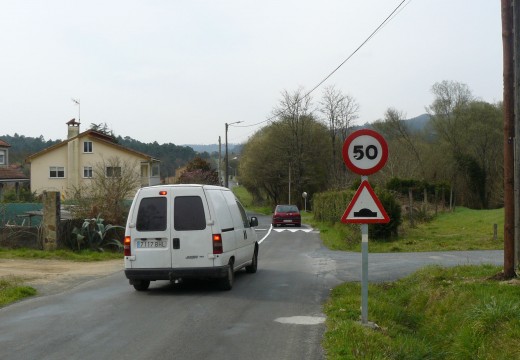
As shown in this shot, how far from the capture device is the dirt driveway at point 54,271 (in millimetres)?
13656

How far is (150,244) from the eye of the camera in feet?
37.6

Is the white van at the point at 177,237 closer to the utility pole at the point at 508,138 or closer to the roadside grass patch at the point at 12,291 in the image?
the roadside grass patch at the point at 12,291

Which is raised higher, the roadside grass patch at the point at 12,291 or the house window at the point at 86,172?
the house window at the point at 86,172

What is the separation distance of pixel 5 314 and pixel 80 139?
55578 mm

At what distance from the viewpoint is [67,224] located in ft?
69.4

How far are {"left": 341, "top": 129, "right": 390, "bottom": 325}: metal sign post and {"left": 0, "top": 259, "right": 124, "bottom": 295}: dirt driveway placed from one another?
7263 mm

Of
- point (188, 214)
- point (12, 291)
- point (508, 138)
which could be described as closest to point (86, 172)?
point (12, 291)

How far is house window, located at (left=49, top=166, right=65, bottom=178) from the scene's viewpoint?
63.8 metres

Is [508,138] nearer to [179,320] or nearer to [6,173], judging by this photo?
[179,320]

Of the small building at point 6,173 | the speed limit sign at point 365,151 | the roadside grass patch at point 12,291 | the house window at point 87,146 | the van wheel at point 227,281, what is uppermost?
the house window at point 87,146

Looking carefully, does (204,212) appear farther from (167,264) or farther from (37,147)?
(37,147)

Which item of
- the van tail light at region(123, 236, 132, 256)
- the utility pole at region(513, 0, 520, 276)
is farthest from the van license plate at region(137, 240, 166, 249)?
the utility pole at region(513, 0, 520, 276)

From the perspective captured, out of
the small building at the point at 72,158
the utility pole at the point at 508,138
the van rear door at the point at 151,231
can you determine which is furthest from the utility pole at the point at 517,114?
the small building at the point at 72,158

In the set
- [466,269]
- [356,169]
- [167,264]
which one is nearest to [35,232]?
[167,264]
